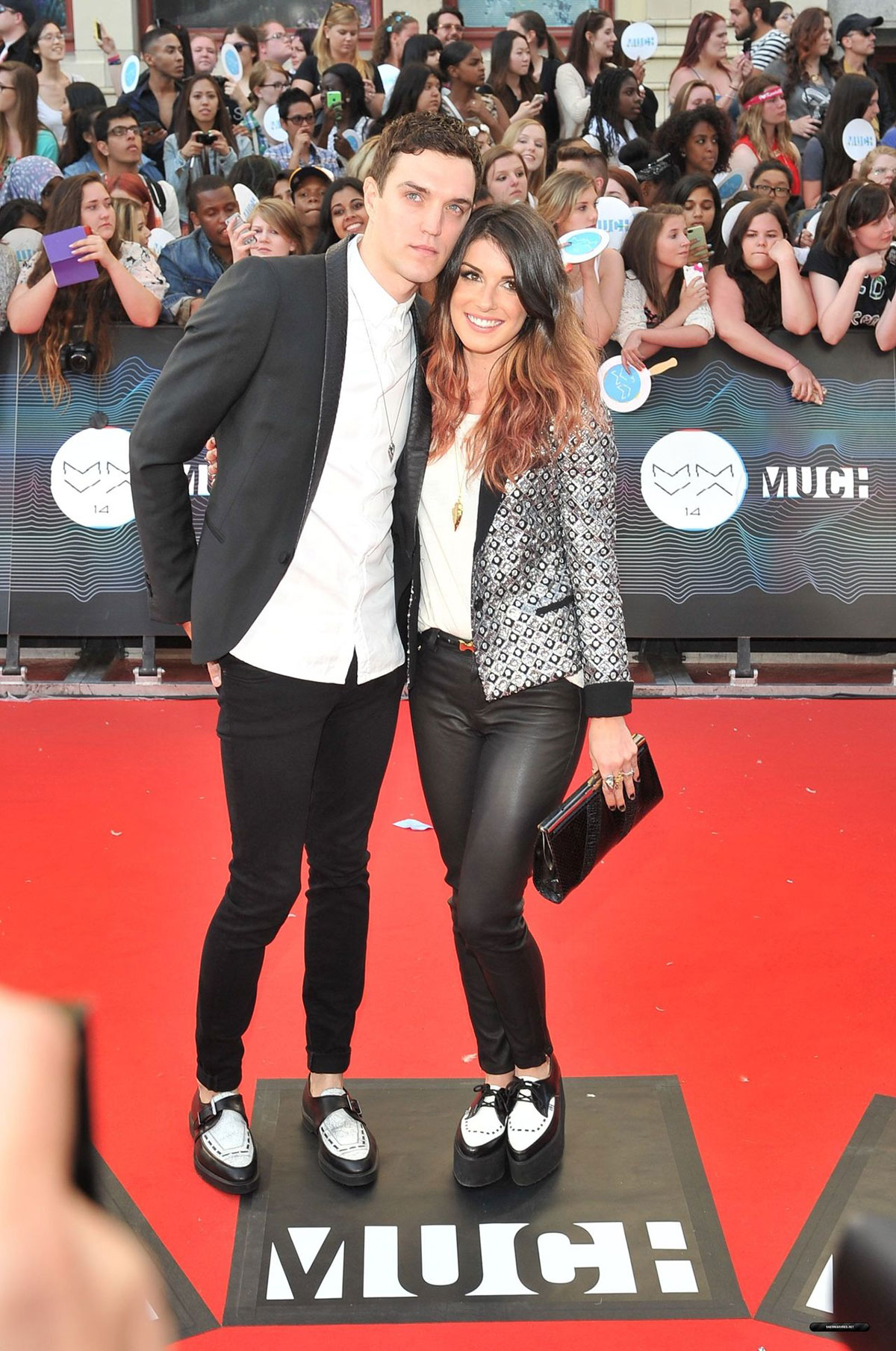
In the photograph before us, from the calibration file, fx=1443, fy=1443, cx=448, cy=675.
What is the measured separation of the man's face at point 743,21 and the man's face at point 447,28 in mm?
2316

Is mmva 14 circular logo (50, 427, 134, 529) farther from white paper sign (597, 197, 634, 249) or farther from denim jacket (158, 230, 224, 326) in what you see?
white paper sign (597, 197, 634, 249)

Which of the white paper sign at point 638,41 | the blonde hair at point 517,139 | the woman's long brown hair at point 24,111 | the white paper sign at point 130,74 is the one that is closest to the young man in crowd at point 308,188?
the blonde hair at point 517,139

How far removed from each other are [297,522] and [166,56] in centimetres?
763

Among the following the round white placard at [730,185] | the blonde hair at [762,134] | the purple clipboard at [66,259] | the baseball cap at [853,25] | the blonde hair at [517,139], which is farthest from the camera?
the baseball cap at [853,25]

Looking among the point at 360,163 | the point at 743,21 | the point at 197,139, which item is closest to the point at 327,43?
the point at 197,139

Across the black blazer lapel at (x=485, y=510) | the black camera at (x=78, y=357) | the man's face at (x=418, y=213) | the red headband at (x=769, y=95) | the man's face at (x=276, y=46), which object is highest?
the man's face at (x=276, y=46)

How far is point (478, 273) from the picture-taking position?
2672mm

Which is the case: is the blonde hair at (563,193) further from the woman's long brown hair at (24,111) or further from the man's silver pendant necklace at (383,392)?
the man's silver pendant necklace at (383,392)

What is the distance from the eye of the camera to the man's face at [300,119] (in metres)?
8.52

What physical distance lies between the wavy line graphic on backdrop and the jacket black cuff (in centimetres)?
390

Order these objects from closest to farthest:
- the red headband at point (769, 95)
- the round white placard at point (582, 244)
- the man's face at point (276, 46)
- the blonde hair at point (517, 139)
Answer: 1. the round white placard at point (582, 244)
2. the blonde hair at point (517, 139)
3. the red headband at point (769, 95)
4. the man's face at point (276, 46)

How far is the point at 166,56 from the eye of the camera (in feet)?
30.1

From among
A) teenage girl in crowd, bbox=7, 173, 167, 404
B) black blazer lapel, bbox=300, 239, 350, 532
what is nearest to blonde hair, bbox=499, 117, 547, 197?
teenage girl in crowd, bbox=7, 173, 167, 404

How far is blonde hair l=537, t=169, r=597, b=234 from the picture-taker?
20.9ft
